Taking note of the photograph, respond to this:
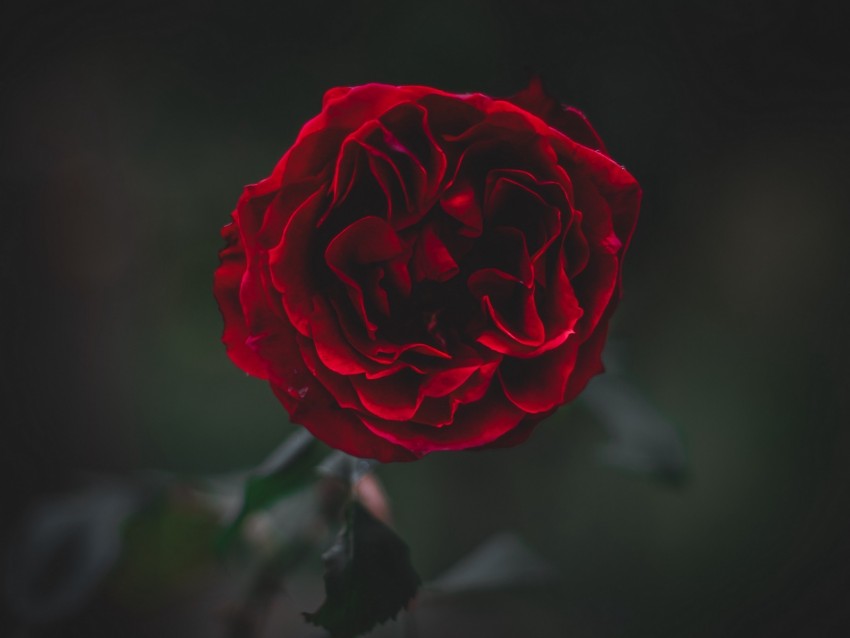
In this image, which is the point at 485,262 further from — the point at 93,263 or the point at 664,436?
the point at 93,263

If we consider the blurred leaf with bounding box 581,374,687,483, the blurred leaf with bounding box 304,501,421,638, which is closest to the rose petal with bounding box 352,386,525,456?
the blurred leaf with bounding box 304,501,421,638

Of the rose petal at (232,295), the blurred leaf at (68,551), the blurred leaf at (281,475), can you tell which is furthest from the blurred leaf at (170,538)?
the rose petal at (232,295)

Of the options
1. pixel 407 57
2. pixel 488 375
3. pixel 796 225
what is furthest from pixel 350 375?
pixel 796 225

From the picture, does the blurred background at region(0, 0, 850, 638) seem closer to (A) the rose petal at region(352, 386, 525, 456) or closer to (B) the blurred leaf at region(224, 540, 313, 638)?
(B) the blurred leaf at region(224, 540, 313, 638)

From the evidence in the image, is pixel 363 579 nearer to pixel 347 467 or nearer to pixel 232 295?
pixel 347 467

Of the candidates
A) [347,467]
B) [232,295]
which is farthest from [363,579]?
[232,295]

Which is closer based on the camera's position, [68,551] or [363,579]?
[363,579]

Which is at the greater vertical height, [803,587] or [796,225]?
[796,225]
